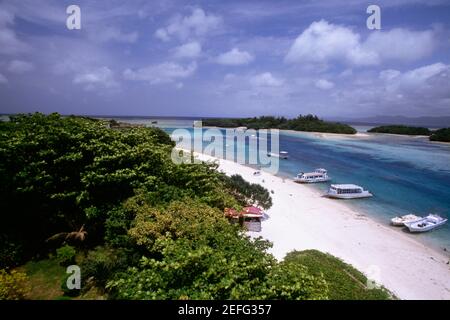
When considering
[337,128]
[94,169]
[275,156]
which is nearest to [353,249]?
[94,169]

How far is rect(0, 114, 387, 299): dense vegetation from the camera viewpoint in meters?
6.47

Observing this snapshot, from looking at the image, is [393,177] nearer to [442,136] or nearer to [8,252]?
[8,252]

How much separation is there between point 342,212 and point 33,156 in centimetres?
2053

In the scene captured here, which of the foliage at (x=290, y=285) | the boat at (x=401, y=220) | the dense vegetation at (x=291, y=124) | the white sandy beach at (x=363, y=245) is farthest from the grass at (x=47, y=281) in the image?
the dense vegetation at (x=291, y=124)

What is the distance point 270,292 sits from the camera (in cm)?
525

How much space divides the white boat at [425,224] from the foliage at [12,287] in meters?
21.5

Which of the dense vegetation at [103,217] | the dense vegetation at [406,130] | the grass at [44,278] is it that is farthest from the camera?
the dense vegetation at [406,130]

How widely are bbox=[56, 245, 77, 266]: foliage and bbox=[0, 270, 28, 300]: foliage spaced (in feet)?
4.82

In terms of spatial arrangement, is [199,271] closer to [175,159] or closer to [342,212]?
[175,159]

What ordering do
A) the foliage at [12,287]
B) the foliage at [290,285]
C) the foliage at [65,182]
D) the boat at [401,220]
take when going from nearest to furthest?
the foliage at [290,285] < the foliage at [12,287] < the foliage at [65,182] < the boat at [401,220]

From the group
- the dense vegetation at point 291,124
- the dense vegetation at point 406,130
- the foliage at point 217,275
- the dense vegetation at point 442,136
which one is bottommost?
the foliage at point 217,275

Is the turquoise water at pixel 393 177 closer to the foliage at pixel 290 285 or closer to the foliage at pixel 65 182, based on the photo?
the foliage at pixel 290 285

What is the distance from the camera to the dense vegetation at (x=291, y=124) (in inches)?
3962

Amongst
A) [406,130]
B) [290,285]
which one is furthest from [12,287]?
[406,130]
